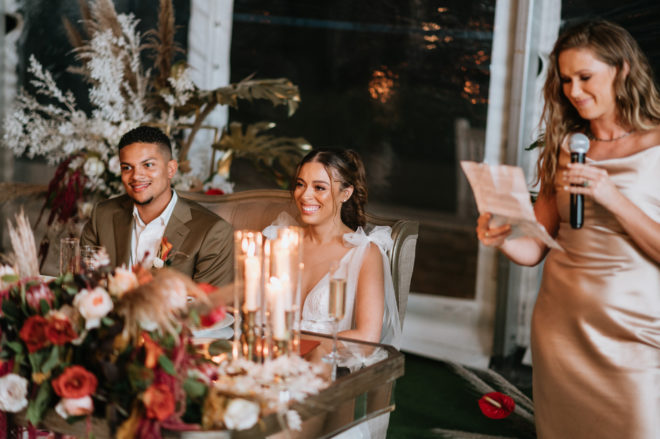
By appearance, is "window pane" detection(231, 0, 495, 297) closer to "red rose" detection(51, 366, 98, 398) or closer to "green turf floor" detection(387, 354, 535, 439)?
"green turf floor" detection(387, 354, 535, 439)

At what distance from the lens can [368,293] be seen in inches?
95.8

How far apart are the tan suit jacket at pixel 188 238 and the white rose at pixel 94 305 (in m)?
1.34

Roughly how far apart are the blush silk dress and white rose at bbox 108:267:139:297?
4.04 ft

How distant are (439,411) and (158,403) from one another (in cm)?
258

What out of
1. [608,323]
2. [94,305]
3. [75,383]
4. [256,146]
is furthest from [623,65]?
[256,146]

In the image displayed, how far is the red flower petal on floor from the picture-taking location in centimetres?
300

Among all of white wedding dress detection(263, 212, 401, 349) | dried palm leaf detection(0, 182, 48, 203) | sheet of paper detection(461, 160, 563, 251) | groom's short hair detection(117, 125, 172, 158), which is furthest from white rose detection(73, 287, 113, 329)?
dried palm leaf detection(0, 182, 48, 203)

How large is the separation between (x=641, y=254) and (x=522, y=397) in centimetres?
165

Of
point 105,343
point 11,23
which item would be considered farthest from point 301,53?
point 105,343

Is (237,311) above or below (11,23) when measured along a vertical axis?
below

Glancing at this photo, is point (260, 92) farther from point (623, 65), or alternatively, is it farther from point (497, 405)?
point (623, 65)

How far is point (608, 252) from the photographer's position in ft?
6.20

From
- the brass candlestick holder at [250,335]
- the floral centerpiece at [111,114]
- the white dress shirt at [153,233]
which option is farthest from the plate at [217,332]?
the floral centerpiece at [111,114]

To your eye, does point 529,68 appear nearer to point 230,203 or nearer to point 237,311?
point 230,203
